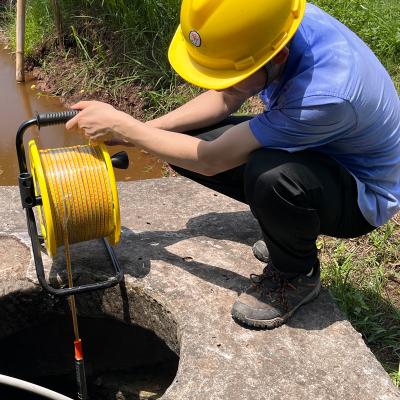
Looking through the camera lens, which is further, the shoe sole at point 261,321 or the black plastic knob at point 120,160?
the black plastic knob at point 120,160

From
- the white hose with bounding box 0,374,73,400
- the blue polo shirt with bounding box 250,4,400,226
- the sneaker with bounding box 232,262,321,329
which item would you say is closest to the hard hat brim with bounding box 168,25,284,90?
the blue polo shirt with bounding box 250,4,400,226

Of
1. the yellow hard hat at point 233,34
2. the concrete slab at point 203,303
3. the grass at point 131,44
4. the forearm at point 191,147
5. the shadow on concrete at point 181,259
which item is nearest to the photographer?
the yellow hard hat at point 233,34

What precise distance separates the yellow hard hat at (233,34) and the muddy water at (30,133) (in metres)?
2.49

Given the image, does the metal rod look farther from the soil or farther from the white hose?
the white hose

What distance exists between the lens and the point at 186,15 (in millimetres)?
2008

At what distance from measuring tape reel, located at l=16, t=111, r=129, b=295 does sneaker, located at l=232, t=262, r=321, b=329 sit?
1.65 ft

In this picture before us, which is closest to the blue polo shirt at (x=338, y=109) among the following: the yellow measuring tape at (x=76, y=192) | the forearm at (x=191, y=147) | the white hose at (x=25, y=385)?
the forearm at (x=191, y=147)

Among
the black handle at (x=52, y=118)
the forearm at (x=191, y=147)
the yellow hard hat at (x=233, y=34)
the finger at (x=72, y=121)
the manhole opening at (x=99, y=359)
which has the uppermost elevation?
the yellow hard hat at (x=233, y=34)

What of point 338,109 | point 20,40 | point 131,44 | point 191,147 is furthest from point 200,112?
point 20,40

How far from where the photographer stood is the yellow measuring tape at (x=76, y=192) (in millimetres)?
2219

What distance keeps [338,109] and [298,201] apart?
353mm

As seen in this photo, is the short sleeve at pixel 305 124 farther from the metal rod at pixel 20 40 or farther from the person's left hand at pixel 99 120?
the metal rod at pixel 20 40

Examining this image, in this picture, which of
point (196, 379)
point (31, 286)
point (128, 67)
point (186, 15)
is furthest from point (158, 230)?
point (128, 67)

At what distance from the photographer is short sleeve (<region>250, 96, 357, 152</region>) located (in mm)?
2006
